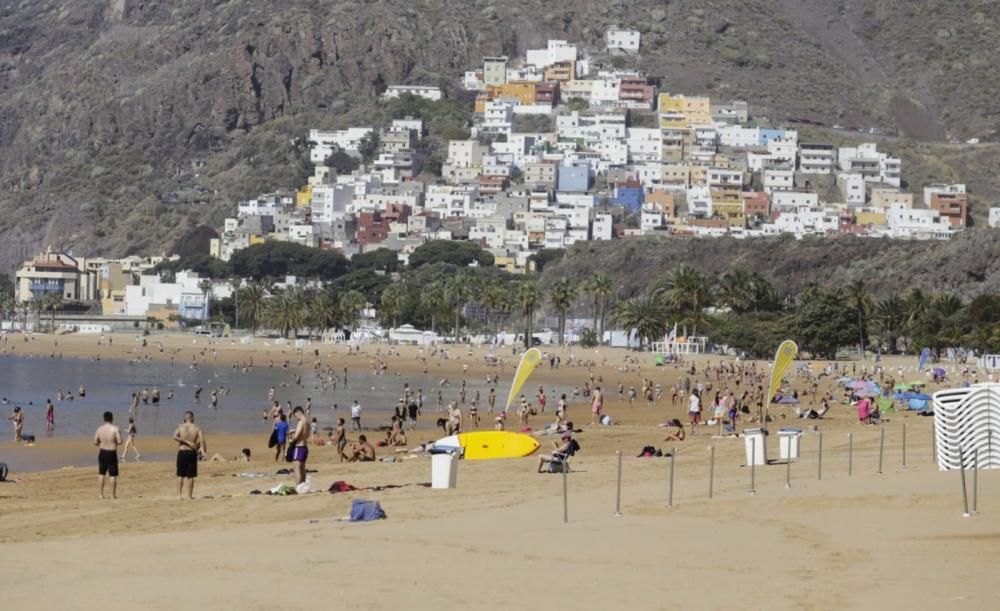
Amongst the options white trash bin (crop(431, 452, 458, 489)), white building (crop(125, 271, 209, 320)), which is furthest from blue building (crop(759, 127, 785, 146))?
white trash bin (crop(431, 452, 458, 489))

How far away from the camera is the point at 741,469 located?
70.4ft

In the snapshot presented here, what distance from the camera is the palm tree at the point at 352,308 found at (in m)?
110

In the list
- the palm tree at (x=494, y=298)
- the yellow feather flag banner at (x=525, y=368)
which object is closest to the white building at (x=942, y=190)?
the palm tree at (x=494, y=298)

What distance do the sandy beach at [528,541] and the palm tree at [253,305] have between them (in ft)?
306

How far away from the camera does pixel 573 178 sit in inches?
Result: 6619

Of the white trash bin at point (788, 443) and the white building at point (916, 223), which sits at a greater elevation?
the white building at point (916, 223)

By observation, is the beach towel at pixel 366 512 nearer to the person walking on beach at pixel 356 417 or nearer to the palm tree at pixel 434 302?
the person walking on beach at pixel 356 417

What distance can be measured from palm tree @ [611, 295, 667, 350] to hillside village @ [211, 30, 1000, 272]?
162 feet

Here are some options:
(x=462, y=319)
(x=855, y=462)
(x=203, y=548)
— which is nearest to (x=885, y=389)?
(x=855, y=462)

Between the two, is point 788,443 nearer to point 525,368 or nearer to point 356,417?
point 525,368

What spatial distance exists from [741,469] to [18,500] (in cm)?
905

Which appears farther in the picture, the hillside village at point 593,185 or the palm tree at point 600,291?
the hillside village at point 593,185

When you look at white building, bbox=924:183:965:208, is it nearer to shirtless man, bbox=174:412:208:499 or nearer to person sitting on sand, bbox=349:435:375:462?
person sitting on sand, bbox=349:435:375:462

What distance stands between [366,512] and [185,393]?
137ft
